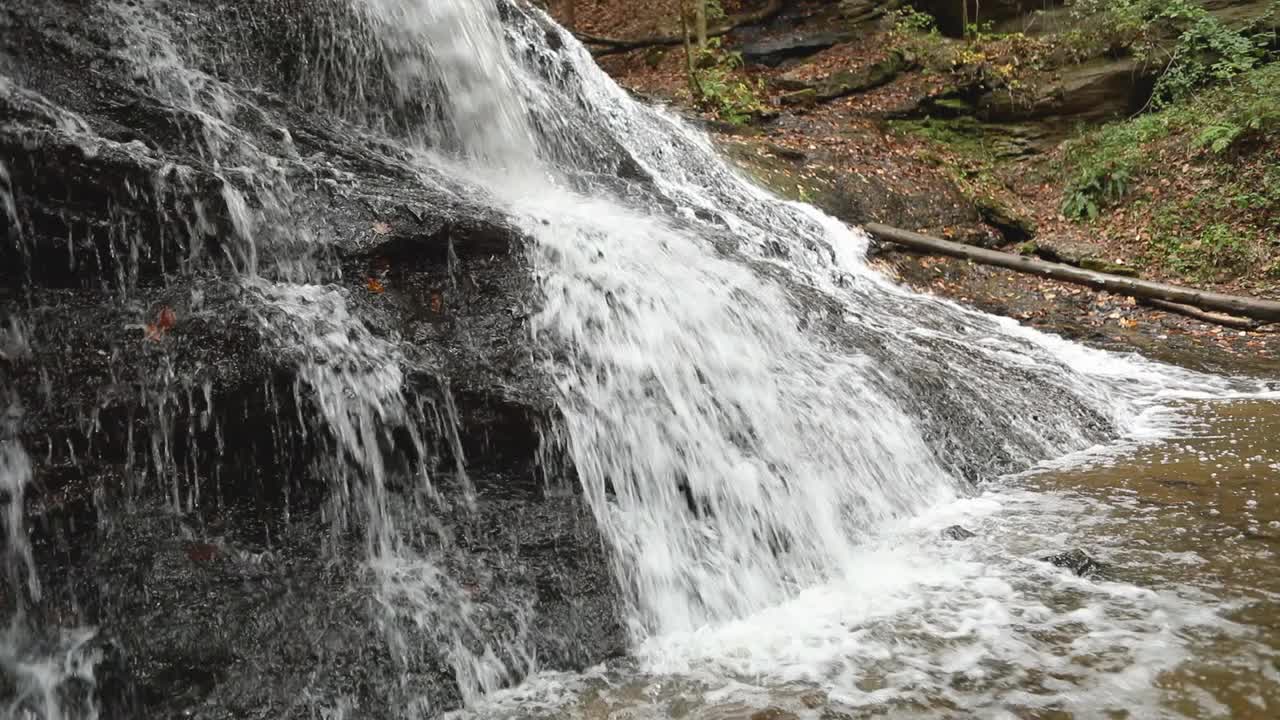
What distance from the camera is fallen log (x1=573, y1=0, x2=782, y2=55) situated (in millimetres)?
17203

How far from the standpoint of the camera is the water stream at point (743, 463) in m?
2.96

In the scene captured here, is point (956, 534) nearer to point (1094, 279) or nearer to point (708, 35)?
point (1094, 279)

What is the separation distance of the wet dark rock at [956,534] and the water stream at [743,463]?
92mm

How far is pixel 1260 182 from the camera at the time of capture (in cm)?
975

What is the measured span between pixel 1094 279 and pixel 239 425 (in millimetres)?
9543

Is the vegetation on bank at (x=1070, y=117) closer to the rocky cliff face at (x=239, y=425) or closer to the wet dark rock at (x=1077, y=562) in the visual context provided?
the wet dark rock at (x=1077, y=562)

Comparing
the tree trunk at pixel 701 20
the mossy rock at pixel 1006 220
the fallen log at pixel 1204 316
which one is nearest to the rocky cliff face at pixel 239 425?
the fallen log at pixel 1204 316

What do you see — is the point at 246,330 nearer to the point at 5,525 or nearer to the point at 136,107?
the point at 5,525

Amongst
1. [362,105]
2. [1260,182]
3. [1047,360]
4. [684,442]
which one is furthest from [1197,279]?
[362,105]

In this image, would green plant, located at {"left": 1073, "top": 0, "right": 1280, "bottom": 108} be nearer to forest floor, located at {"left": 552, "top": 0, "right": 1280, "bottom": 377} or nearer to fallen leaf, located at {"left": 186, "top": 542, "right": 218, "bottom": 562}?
forest floor, located at {"left": 552, "top": 0, "right": 1280, "bottom": 377}

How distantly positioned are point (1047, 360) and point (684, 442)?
15.3 ft

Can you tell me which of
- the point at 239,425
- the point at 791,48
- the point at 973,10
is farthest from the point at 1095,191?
the point at 239,425

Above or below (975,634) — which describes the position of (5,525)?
above

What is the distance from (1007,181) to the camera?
12312mm
